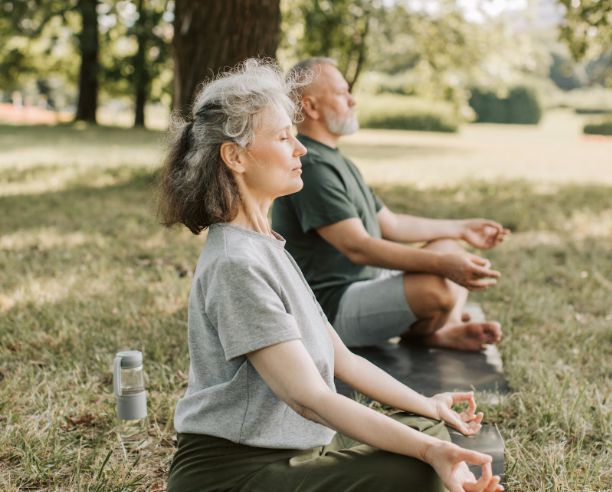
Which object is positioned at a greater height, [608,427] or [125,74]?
[608,427]

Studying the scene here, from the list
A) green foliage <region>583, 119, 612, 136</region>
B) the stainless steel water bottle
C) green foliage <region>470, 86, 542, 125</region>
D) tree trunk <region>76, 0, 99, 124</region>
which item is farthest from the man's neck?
green foliage <region>470, 86, 542, 125</region>

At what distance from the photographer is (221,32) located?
7.40 meters

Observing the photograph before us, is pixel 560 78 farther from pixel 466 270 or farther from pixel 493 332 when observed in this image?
pixel 466 270

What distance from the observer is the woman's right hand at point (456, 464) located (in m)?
1.67

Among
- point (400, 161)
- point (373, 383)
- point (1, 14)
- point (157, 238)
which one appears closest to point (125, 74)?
point (1, 14)

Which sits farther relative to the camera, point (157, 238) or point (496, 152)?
point (496, 152)

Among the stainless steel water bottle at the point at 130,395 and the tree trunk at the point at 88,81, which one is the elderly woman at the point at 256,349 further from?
the tree trunk at the point at 88,81

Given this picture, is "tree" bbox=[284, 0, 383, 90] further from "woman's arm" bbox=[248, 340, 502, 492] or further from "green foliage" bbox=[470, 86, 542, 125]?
"green foliage" bbox=[470, 86, 542, 125]

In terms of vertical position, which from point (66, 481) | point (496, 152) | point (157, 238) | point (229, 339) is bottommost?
point (496, 152)

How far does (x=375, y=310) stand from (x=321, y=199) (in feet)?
1.97

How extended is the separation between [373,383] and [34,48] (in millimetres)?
31125

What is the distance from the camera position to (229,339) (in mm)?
1822

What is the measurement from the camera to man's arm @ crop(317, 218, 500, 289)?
335 centimetres

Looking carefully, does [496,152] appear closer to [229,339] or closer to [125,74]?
[125,74]
